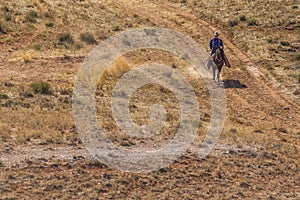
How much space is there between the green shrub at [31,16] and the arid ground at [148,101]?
131 millimetres

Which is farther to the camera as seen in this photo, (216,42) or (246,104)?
(216,42)

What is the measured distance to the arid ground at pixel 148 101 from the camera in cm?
1478

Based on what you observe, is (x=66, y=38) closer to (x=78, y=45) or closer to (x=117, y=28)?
(x=78, y=45)

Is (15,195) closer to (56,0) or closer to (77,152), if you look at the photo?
(77,152)

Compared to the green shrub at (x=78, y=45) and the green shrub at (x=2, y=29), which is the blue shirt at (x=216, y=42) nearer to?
the green shrub at (x=78, y=45)

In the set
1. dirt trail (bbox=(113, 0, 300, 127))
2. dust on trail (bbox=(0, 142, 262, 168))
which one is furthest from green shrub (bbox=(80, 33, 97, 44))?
dust on trail (bbox=(0, 142, 262, 168))

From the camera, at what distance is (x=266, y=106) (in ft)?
77.9

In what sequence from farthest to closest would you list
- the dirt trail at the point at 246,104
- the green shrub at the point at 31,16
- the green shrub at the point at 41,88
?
1. the green shrub at the point at 31,16
2. the green shrub at the point at 41,88
3. the dirt trail at the point at 246,104

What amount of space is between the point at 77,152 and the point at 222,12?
2653 cm

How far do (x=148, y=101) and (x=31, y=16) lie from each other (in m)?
16.2

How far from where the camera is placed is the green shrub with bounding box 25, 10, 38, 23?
111ft

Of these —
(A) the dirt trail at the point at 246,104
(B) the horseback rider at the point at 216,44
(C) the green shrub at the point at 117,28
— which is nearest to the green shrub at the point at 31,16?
(C) the green shrub at the point at 117,28

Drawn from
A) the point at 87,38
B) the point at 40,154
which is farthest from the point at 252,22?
the point at 40,154

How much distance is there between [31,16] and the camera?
34719 mm
